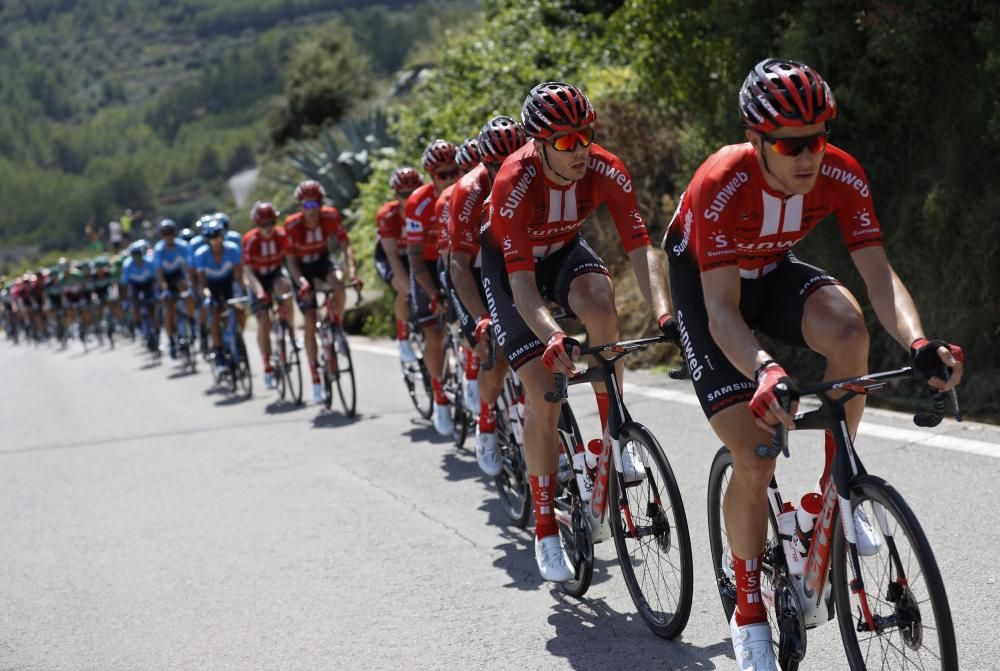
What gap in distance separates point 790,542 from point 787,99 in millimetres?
1389

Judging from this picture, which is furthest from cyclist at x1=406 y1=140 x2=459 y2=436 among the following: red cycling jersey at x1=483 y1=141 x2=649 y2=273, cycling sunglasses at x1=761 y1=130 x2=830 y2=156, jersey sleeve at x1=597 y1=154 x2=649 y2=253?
cycling sunglasses at x1=761 y1=130 x2=830 y2=156

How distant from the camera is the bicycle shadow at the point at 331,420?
36.1 feet

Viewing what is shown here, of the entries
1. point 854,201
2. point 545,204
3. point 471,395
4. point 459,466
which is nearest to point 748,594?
point 854,201

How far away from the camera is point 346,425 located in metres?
10.9

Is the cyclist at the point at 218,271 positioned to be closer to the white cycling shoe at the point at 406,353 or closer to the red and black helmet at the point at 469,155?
→ the white cycling shoe at the point at 406,353

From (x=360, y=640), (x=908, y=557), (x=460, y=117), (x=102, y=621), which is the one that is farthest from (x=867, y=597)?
(x=460, y=117)

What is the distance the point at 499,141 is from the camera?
6.46 meters

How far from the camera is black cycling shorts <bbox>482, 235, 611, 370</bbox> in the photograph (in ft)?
18.1

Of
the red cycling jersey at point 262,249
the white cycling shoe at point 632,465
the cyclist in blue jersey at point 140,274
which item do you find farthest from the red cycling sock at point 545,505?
the cyclist in blue jersey at point 140,274

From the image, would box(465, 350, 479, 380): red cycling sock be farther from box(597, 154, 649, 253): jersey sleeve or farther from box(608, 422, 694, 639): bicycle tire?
box(608, 422, 694, 639): bicycle tire

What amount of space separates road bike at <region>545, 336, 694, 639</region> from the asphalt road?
0.17 m

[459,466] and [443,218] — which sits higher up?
[443,218]

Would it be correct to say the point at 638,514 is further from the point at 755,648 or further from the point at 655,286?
the point at 755,648

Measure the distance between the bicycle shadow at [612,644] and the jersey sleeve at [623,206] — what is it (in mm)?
1589
